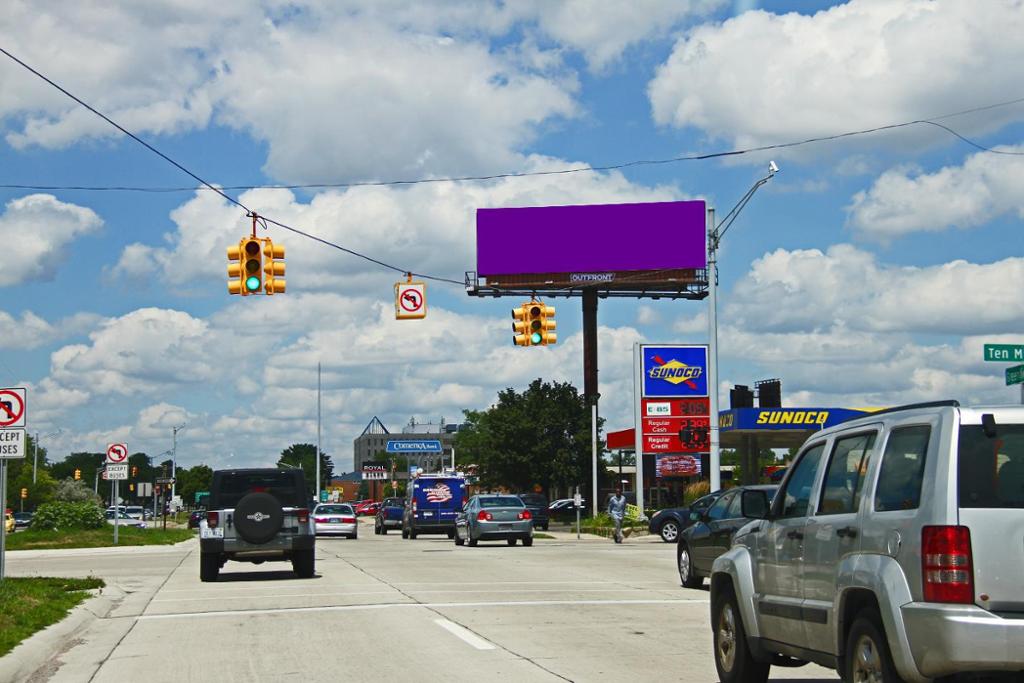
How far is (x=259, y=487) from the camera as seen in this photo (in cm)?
2345

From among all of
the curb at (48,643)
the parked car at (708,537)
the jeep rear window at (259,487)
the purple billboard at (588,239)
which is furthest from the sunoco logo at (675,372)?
the curb at (48,643)

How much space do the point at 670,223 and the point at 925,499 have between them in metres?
69.5

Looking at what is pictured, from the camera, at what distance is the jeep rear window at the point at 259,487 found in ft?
75.8

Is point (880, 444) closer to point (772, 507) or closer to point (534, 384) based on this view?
point (772, 507)

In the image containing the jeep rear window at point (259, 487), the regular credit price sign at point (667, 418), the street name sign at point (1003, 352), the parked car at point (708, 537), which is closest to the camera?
the parked car at point (708, 537)

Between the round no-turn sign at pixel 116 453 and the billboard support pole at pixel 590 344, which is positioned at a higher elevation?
the billboard support pole at pixel 590 344

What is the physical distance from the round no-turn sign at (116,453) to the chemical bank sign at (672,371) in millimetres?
27022

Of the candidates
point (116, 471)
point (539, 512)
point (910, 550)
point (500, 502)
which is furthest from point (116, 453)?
point (910, 550)

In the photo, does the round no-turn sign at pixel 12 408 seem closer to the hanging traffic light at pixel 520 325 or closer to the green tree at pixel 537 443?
the hanging traffic light at pixel 520 325

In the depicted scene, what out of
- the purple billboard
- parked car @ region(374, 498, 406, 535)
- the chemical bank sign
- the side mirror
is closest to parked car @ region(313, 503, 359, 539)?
parked car @ region(374, 498, 406, 535)

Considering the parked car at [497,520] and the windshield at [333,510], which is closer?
the parked car at [497,520]

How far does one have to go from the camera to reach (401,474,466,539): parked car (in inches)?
1887

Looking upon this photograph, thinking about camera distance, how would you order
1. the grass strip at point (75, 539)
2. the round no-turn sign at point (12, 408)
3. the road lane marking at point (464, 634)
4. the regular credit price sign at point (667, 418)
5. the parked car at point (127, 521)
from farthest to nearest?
the regular credit price sign at point (667, 418) → the parked car at point (127, 521) → the grass strip at point (75, 539) → the round no-turn sign at point (12, 408) → the road lane marking at point (464, 634)

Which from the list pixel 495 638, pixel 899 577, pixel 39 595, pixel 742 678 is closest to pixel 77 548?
pixel 39 595
